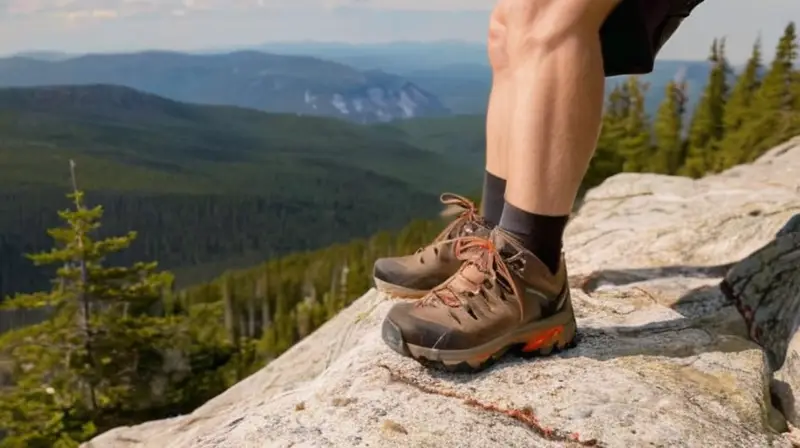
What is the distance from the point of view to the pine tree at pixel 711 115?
166 feet

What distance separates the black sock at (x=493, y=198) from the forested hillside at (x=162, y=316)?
1013 inches

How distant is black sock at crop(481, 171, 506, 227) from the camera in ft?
13.0

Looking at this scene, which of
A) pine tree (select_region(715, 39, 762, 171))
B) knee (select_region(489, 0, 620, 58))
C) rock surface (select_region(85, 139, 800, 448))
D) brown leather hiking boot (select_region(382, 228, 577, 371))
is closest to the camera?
rock surface (select_region(85, 139, 800, 448))

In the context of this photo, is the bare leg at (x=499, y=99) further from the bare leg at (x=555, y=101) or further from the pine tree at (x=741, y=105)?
the pine tree at (x=741, y=105)

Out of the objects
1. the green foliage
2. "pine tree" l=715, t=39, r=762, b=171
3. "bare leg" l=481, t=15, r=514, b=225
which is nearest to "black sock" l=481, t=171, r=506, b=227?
"bare leg" l=481, t=15, r=514, b=225

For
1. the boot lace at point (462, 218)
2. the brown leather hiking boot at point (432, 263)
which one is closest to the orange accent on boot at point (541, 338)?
the brown leather hiking boot at point (432, 263)

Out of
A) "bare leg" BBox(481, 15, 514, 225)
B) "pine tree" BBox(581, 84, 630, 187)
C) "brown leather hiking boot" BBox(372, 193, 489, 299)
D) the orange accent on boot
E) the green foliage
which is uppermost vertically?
"bare leg" BBox(481, 15, 514, 225)

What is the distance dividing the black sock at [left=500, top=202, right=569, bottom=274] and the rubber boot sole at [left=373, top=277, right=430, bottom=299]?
1.02 m

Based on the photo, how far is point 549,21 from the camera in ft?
10.4

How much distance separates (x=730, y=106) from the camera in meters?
50.6

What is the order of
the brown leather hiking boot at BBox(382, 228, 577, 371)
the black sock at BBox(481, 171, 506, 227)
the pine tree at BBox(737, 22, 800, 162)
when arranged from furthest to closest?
the pine tree at BBox(737, 22, 800, 162), the black sock at BBox(481, 171, 506, 227), the brown leather hiking boot at BBox(382, 228, 577, 371)

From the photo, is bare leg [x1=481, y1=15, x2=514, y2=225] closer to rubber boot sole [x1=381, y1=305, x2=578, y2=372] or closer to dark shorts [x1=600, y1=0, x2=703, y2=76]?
dark shorts [x1=600, y1=0, x2=703, y2=76]

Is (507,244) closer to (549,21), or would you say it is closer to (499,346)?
(499,346)

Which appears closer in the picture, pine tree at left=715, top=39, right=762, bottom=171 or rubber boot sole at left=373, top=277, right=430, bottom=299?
rubber boot sole at left=373, top=277, right=430, bottom=299
